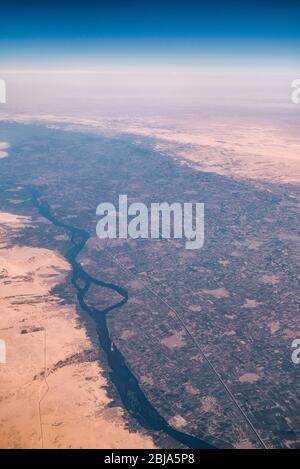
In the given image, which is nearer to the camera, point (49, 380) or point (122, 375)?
point (49, 380)

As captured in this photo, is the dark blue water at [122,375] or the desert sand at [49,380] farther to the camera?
the dark blue water at [122,375]

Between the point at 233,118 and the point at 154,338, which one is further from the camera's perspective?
the point at 233,118

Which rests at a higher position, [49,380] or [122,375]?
[49,380]

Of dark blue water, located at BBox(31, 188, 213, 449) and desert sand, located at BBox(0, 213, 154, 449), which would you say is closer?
desert sand, located at BBox(0, 213, 154, 449)

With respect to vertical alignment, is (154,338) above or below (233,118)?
below

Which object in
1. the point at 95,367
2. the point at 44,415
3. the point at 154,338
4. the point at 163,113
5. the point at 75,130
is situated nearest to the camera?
the point at 44,415

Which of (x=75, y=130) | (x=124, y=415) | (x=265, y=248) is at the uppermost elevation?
(x=75, y=130)

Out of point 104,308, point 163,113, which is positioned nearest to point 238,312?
point 104,308
